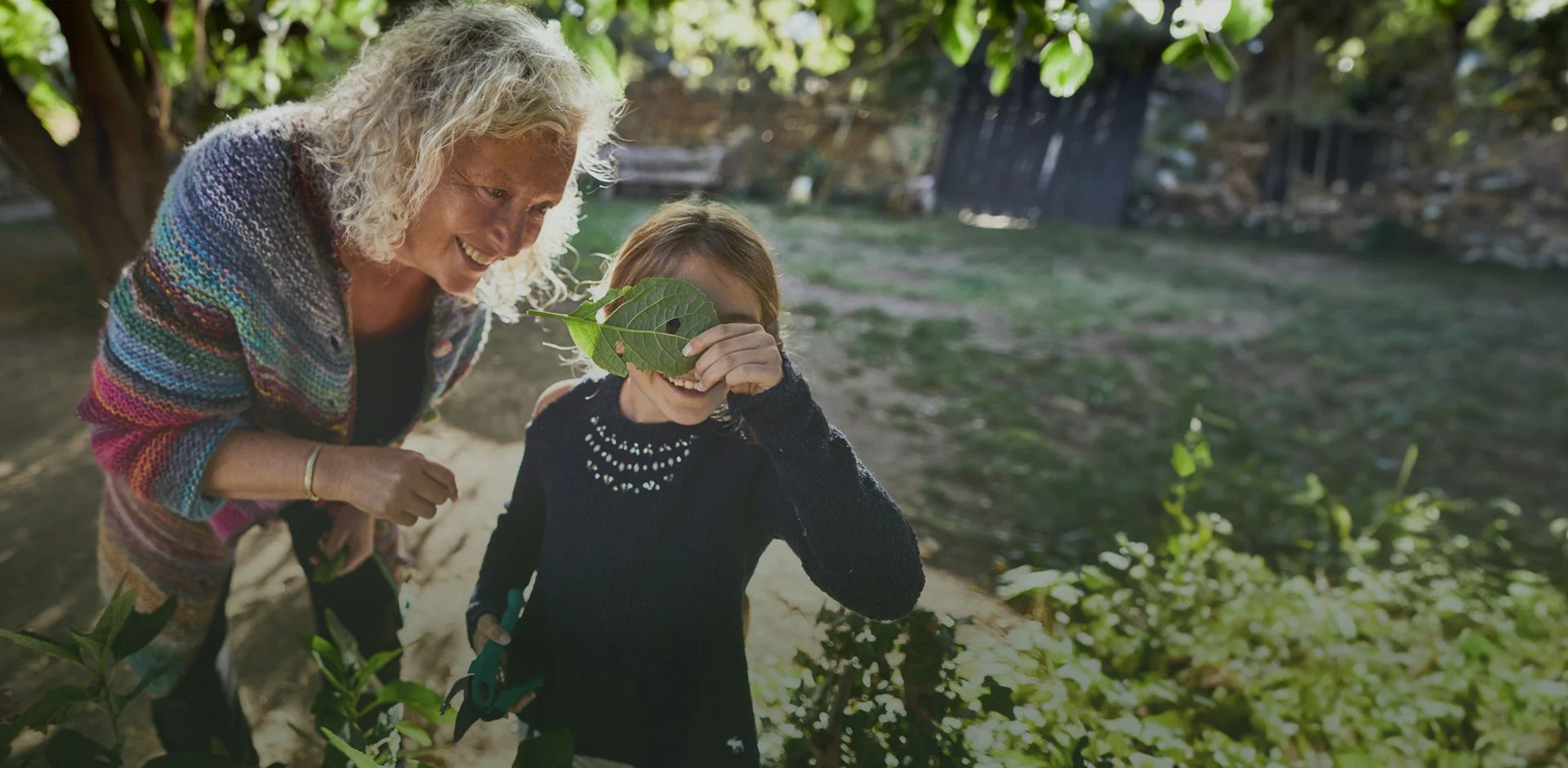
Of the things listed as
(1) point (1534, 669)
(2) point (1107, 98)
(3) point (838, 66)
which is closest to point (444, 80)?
(3) point (838, 66)

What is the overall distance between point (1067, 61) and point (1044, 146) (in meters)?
11.5

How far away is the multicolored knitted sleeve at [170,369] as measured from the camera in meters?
1.29

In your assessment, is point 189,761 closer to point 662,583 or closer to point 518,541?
point 518,541

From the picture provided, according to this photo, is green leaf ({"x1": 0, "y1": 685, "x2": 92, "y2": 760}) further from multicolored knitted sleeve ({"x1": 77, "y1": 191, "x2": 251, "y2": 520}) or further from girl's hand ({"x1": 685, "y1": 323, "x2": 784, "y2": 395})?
girl's hand ({"x1": 685, "y1": 323, "x2": 784, "y2": 395})

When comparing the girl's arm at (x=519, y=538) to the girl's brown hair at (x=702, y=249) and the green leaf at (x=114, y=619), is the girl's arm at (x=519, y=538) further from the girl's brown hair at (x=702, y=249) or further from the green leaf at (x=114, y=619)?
the green leaf at (x=114, y=619)

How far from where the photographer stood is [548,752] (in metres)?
1.10

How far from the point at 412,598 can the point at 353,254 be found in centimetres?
55

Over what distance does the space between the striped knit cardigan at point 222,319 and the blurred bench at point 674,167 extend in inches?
381

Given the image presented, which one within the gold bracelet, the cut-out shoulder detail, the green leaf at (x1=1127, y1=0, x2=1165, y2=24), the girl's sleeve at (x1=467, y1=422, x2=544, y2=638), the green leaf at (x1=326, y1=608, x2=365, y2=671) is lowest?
the green leaf at (x1=326, y1=608, x2=365, y2=671)

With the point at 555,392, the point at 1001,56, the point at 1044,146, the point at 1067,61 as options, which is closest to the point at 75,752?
the point at 555,392

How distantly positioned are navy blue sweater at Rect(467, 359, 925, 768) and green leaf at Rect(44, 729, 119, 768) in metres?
0.51

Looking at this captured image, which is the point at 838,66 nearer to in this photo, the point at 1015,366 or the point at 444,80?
the point at 444,80

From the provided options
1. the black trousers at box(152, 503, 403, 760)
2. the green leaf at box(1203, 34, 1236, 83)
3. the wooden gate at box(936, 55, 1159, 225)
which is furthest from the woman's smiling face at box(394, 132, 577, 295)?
the wooden gate at box(936, 55, 1159, 225)

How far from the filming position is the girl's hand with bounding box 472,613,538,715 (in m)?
1.17
